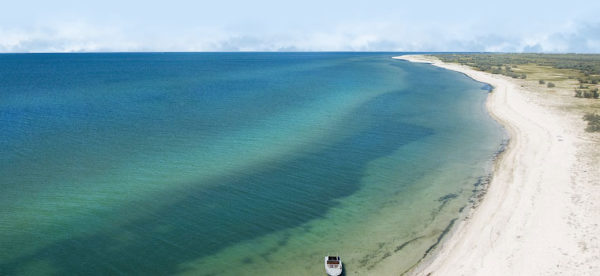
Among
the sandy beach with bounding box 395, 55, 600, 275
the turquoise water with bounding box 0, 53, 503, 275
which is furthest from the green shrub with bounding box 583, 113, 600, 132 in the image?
the turquoise water with bounding box 0, 53, 503, 275

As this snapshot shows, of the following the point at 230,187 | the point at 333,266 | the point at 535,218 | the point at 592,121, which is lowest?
the point at 333,266

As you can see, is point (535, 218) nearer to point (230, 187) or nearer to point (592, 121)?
point (230, 187)

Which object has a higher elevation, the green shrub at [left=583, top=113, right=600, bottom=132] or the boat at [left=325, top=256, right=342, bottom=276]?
the green shrub at [left=583, top=113, right=600, bottom=132]

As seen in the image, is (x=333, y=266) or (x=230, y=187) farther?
(x=230, y=187)

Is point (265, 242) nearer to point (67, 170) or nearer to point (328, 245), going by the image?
point (328, 245)

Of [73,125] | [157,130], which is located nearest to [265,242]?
[157,130]

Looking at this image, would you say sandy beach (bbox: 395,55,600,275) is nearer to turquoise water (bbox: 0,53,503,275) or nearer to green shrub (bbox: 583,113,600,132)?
Answer: green shrub (bbox: 583,113,600,132)

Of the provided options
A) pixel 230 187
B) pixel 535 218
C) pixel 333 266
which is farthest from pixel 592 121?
pixel 230 187
